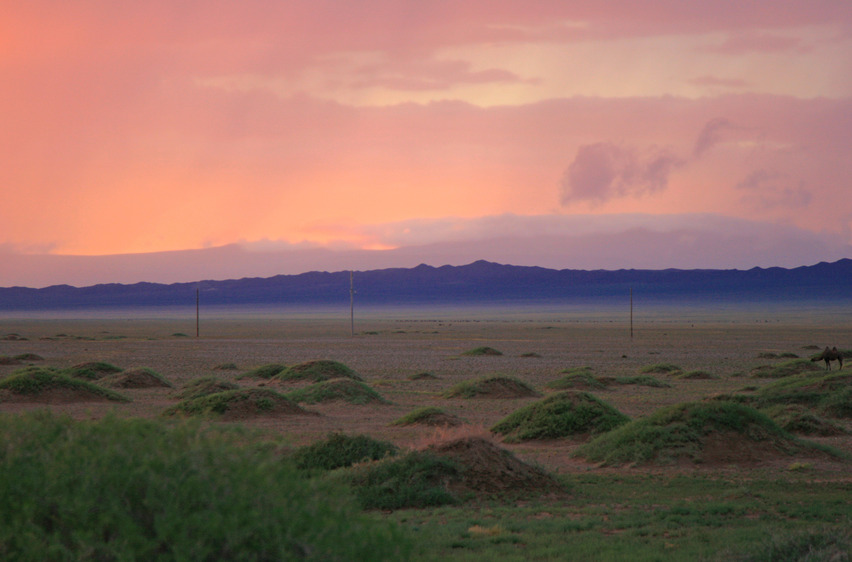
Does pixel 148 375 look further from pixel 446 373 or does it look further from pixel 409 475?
pixel 409 475

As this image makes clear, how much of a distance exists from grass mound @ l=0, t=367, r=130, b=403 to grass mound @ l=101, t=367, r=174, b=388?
15.2ft

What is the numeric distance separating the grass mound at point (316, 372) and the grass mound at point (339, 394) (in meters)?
7.87

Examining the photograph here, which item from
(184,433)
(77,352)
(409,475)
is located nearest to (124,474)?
(184,433)

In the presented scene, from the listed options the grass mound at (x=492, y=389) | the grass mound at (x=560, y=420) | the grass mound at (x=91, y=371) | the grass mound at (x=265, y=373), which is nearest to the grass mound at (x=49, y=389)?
the grass mound at (x=91, y=371)

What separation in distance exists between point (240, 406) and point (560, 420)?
34.6ft

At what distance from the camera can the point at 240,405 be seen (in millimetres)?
26922

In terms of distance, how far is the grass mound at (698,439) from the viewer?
56.7 feet

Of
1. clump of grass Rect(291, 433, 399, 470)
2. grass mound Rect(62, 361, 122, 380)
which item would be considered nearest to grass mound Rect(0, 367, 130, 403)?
grass mound Rect(62, 361, 122, 380)

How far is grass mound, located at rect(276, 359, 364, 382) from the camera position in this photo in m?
41.3

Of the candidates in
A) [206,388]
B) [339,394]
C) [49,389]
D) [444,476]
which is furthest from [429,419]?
[49,389]

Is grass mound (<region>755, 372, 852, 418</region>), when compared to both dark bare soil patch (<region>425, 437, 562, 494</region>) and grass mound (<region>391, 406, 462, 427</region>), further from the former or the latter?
dark bare soil patch (<region>425, 437, 562, 494</region>)

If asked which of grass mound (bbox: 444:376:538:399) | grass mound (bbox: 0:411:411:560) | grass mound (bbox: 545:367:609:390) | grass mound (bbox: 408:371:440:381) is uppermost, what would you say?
grass mound (bbox: 0:411:411:560)

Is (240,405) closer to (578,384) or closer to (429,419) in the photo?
(429,419)

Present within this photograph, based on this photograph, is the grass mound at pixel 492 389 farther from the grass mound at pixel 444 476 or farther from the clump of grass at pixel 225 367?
the clump of grass at pixel 225 367
